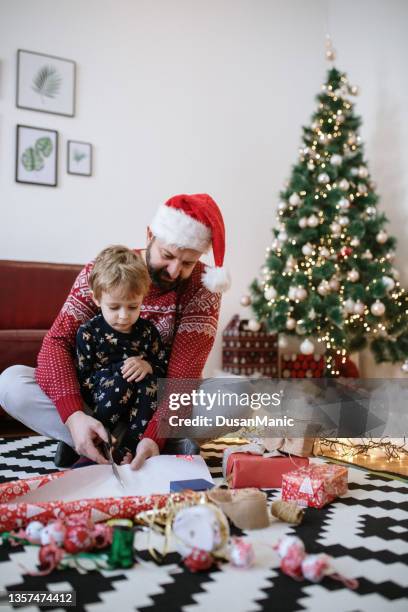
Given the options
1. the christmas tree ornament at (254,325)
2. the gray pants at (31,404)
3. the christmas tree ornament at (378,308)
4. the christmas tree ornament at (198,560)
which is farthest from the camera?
the christmas tree ornament at (254,325)

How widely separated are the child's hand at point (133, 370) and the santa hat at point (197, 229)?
39 cm

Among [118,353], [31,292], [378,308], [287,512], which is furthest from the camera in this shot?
[378,308]

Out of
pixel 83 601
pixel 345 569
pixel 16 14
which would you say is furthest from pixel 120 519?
pixel 16 14

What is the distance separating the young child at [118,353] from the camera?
156 cm

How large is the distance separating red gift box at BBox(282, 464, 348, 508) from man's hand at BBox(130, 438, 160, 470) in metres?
0.35

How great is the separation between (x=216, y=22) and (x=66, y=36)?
1166mm

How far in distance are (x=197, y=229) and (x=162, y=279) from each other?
0.64 feet

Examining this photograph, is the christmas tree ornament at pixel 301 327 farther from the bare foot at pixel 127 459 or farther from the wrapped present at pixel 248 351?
the bare foot at pixel 127 459

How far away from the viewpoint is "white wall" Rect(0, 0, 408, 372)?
3385mm

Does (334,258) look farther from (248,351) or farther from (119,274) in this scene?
(119,274)

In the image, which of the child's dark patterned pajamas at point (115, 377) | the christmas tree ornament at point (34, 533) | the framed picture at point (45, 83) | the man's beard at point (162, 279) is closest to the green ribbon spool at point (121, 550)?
the christmas tree ornament at point (34, 533)

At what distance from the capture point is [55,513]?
1083 millimetres

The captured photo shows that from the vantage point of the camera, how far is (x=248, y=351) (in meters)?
3.72

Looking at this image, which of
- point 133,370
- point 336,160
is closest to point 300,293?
point 336,160
